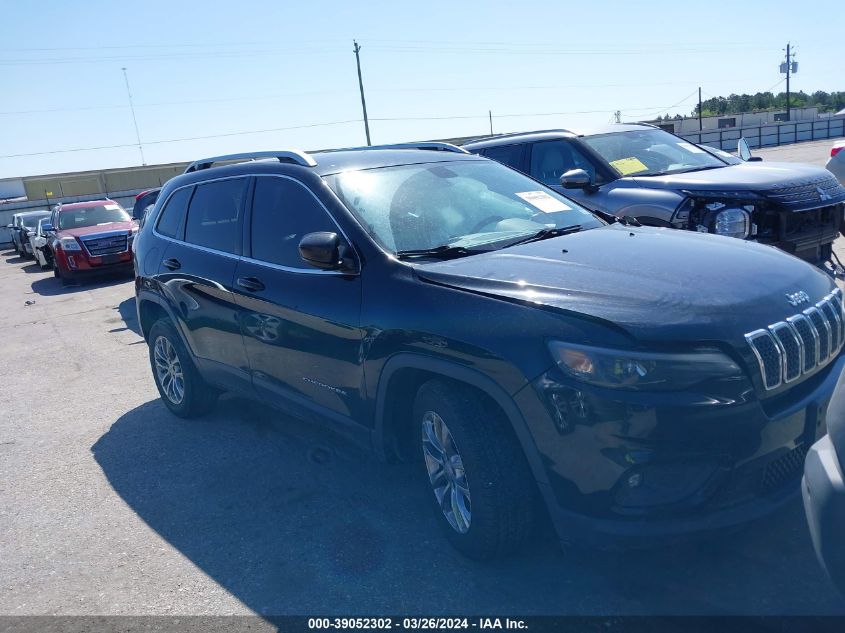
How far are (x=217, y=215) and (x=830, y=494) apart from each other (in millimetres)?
3980

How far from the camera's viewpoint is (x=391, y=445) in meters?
3.69

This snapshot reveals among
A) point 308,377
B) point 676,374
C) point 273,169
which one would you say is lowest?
point 308,377

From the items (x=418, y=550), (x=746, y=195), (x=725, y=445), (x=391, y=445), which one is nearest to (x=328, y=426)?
(x=391, y=445)

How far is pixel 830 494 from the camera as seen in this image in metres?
2.20

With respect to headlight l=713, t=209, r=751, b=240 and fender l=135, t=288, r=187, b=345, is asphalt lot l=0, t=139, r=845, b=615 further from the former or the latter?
headlight l=713, t=209, r=751, b=240

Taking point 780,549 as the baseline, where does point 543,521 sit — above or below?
above

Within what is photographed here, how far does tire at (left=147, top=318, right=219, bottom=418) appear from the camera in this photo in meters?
5.61

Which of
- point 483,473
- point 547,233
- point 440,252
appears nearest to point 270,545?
point 483,473

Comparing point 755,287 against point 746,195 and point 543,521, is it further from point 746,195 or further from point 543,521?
point 746,195

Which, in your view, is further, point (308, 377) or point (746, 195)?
point (746, 195)

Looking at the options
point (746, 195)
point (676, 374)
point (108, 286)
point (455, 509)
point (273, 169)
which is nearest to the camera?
point (676, 374)

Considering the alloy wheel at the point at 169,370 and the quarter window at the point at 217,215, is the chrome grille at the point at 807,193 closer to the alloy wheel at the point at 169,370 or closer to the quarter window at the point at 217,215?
the quarter window at the point at 217,215

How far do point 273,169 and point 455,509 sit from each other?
2319mm

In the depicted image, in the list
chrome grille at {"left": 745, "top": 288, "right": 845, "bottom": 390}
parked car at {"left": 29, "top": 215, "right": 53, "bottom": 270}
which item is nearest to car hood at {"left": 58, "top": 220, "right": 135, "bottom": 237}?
parked car at {"left": 29, "top": 215, "right": 53, "bottom": 270}
